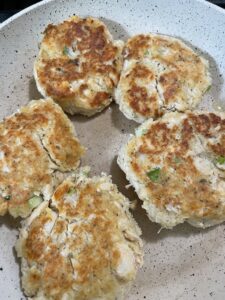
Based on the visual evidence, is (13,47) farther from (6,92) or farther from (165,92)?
(165,92)

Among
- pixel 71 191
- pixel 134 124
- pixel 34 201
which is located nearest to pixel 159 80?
pixel 134 124

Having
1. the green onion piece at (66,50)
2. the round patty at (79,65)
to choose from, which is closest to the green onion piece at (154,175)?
the round patty at (79,65)

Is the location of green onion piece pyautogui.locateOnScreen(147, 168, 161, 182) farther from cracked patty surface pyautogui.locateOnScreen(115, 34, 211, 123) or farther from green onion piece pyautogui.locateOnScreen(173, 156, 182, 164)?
cracked patty surface pyautogui.locateOnScreen(115, 34, 211, 123)

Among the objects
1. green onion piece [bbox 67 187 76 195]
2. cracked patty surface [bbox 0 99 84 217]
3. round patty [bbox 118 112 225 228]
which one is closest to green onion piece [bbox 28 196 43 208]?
cracked patty surface [bbox 0 99 84 217]

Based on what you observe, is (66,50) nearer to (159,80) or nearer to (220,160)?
(159,80)

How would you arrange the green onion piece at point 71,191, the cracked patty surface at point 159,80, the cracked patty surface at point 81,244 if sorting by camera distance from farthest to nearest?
the cracked patty surface at point 159,80 → the green onion piece at point 71,191 → the cracked patty surface at point 81,244

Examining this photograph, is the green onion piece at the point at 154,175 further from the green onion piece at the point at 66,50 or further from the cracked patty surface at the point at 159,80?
the green onion piece at the point at 66,50
